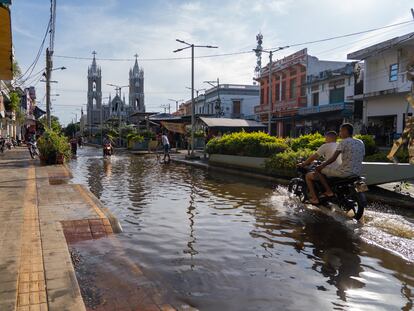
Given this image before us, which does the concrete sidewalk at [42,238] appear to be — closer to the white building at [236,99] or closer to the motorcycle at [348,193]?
the motorcycle at [348,193]

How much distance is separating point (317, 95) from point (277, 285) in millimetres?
39510

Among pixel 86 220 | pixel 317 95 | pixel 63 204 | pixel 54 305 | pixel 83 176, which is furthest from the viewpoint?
pixel 317 95

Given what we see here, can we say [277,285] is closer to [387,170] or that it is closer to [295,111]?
[387,170]

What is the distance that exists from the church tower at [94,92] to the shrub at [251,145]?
3949 inches

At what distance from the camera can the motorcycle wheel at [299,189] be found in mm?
9664

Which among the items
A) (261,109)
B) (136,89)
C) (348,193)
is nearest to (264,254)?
(348,193)

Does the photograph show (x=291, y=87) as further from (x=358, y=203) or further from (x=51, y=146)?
(x=358, y=203)

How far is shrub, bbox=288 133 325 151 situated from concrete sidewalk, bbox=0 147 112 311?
756 centimetres

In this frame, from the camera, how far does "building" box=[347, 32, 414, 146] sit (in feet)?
92.5

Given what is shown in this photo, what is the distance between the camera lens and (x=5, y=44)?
8.70 meters

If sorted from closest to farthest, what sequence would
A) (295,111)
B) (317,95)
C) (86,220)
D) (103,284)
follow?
(103,284)
(86,220)
(317,95)
(295,111)

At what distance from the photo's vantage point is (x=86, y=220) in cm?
735

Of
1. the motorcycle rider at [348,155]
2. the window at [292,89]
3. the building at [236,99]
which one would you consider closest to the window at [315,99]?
the window at [292,89]

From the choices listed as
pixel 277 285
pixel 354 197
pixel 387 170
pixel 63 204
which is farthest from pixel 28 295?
pixel 387 170
